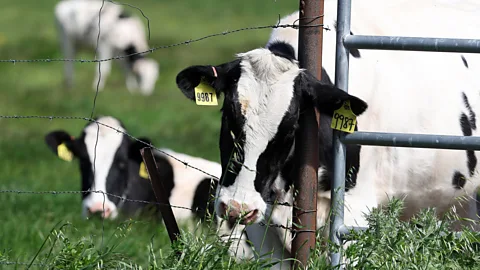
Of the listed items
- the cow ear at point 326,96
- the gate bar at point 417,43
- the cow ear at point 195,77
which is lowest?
the cow ear at point 326,96

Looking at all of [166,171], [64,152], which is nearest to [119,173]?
[166,171]

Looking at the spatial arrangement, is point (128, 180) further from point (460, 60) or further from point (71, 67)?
point (71, 67)

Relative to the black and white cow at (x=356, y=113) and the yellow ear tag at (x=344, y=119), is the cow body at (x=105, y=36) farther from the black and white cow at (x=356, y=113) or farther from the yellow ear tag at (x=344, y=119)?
the yellow ear tag at (x=344, y=119)

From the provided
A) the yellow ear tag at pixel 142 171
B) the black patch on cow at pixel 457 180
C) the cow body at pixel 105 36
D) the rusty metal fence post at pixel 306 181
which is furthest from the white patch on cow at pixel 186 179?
the cow body at pixel 105 36

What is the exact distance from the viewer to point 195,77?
180 inches

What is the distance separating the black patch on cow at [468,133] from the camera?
5418mm

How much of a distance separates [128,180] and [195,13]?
25.9 metres

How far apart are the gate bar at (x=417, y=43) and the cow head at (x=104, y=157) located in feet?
13.7

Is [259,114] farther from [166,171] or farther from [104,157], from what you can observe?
[166,171]

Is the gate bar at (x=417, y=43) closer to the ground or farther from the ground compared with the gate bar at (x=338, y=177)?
farther from the ground

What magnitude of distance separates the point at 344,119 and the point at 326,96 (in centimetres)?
15

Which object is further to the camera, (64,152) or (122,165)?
(64,152)

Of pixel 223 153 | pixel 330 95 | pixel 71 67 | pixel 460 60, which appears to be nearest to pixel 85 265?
pixel 223 153

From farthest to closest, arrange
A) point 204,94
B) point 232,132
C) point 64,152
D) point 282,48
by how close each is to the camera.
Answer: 1. point 64,152
2. point 282,48
3. point 204,94
4. point 232,132
